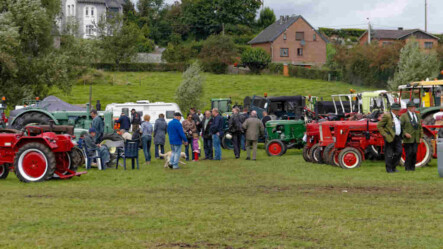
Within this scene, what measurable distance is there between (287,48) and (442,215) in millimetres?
79211

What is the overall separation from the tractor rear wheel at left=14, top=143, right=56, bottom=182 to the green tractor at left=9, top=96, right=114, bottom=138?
26.3ft

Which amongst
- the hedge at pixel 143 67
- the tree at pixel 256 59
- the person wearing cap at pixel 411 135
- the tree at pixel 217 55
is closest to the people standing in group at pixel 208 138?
the person wearing cap at pixel 411 135

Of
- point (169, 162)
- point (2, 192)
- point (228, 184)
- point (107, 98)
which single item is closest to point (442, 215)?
point (228, 184)

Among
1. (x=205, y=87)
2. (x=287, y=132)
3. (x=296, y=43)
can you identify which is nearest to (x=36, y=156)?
(x=287, y=132)

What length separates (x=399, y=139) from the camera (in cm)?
1662

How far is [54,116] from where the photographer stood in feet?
92.2

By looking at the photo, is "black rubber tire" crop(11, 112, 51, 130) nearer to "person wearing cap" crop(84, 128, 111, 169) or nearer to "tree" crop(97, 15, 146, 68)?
"person wearing cap" crop(84, 128, 111, 169)

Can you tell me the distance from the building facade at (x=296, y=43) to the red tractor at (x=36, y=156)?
238 ft

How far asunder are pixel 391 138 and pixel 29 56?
27.0 meters

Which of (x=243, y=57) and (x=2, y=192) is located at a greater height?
(x=243, y=57)

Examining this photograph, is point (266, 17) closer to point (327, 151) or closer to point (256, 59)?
point (256, 59)

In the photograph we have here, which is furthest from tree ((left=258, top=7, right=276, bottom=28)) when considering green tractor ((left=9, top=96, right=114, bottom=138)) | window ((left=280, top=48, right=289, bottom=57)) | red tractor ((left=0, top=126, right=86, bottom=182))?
red tractor ((left=0, top=126, right=86, bottom=182))

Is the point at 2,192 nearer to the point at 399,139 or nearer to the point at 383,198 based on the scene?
the point at 383,198

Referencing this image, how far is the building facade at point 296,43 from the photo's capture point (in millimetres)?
87312
